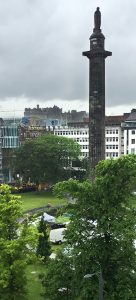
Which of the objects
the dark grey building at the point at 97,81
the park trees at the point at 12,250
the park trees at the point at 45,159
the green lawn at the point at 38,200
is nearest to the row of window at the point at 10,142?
the park trees at the point at 45,159

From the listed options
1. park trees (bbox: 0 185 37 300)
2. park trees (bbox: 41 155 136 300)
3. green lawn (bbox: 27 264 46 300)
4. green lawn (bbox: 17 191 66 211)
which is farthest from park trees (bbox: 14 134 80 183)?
park trees (bbox: 41 155 136 300)

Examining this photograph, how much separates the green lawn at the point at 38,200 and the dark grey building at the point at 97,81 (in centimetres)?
1432

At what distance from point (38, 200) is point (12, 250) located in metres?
70.2

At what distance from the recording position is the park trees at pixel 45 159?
10656 cm

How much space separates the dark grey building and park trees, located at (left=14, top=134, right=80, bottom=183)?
27723mm

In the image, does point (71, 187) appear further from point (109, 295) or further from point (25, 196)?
point (25, 196)

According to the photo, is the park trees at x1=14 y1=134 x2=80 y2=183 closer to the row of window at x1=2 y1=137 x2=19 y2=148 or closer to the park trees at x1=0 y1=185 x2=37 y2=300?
the row of window at x1=2 y1=137 x2=19 y2=148

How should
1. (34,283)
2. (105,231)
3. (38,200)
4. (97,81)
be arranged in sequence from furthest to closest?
(38,200) < (97,81) < (34,283) < (105,231)

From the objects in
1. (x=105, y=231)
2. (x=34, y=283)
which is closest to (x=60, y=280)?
(x=105, y=231)

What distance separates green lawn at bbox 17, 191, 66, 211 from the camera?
87.6 m

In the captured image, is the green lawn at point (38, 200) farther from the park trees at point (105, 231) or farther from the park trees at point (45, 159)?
the park trees at point (105, 231)

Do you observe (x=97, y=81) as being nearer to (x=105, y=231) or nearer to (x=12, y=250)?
(x=12, y=250)

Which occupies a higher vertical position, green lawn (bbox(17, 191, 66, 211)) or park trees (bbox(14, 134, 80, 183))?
park trees (bbox(14, 134, 80, 183))

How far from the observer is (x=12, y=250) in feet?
89.3
